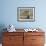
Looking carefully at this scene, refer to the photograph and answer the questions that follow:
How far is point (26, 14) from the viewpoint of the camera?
4.46 m

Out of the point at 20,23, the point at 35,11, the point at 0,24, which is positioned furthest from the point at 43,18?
the point at 0,24

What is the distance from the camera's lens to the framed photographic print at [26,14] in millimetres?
4426

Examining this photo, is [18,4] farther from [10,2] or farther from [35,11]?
[35,11]

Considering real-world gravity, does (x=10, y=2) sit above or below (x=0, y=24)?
above

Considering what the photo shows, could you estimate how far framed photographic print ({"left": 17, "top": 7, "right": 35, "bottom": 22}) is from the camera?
4.43 metres

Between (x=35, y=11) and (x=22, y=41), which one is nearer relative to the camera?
(x=22, y=41)

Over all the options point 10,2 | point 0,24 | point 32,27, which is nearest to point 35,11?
point 32,27

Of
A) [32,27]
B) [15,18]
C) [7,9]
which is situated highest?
[7,9]

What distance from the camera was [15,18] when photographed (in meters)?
4.45

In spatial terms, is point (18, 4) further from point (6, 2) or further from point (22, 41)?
point (22, 41)

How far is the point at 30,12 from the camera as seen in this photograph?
4445mm

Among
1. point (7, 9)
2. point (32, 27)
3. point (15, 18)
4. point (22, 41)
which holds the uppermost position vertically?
point (7, 9)

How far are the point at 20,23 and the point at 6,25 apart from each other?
0.49m

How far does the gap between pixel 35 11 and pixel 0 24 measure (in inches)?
50.6
